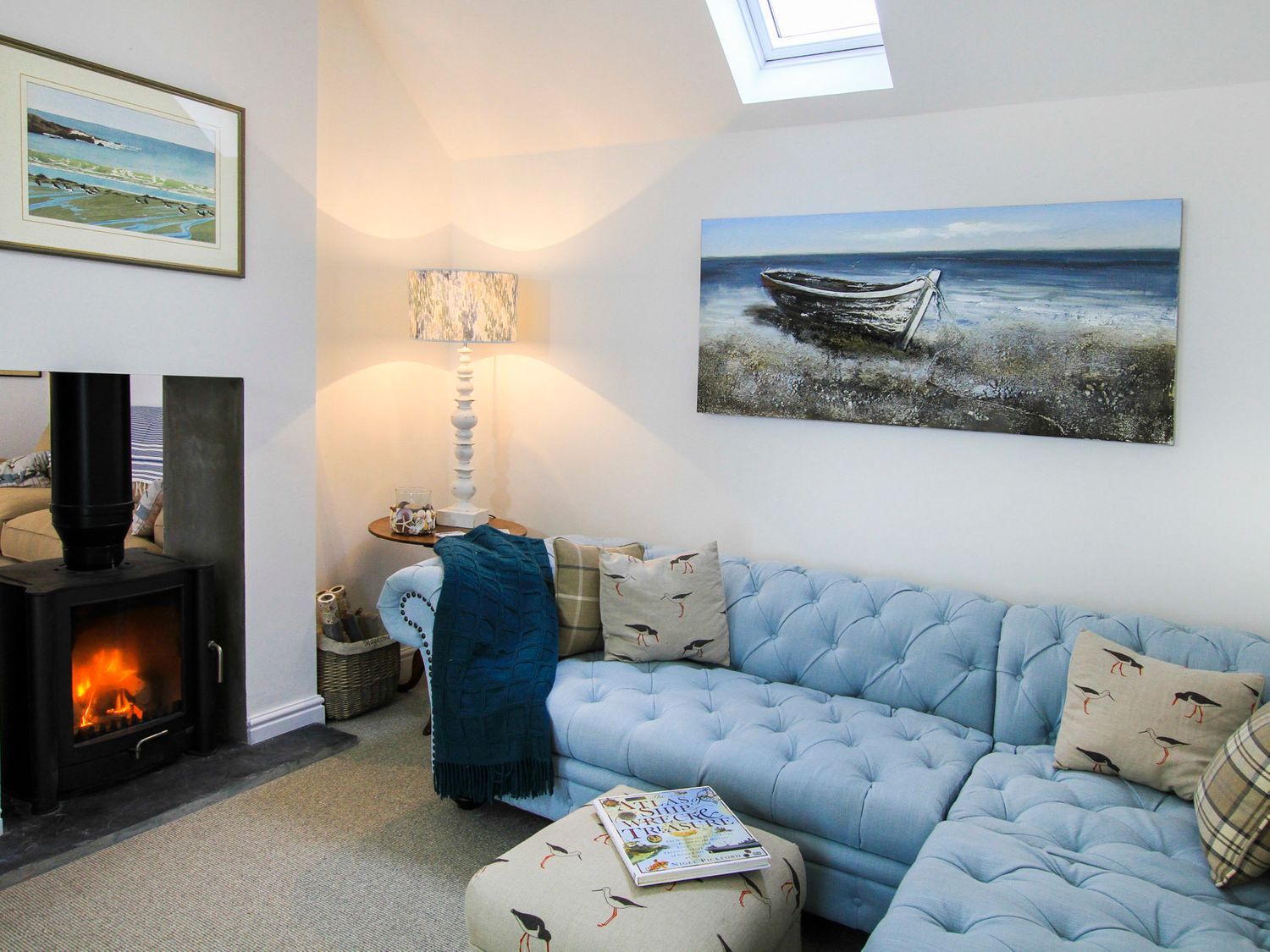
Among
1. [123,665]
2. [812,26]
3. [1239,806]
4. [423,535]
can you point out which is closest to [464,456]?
[423,535]

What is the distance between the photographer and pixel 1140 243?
269cm

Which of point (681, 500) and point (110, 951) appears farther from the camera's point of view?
point (681, 500)

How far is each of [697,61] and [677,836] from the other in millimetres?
2466

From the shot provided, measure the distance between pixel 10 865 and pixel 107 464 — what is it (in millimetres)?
1100

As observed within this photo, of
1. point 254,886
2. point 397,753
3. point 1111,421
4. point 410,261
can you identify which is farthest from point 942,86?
point 254,886

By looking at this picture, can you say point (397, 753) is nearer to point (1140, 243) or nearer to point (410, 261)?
point (410, 261)

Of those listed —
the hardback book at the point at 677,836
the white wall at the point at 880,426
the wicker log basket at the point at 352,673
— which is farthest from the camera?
the wicker log basket at the point at 352,673

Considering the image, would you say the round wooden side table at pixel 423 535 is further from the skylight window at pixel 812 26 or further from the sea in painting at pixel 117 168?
the skylight window at pixel 812 26

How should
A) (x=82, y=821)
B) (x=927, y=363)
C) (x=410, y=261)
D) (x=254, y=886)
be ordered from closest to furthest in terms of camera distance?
(x=254, y=886) → (x=82, y=821) → (x=927, y=363) → (x=410, y=261)

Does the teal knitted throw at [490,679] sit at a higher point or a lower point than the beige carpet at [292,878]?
higher

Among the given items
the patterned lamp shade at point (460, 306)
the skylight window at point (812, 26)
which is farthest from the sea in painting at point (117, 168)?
the skylight window at point (812, 26)

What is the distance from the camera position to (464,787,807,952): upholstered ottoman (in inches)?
66.4

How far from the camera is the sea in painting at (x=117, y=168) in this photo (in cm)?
245

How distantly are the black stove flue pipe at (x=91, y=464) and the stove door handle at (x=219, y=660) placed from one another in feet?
1.36
